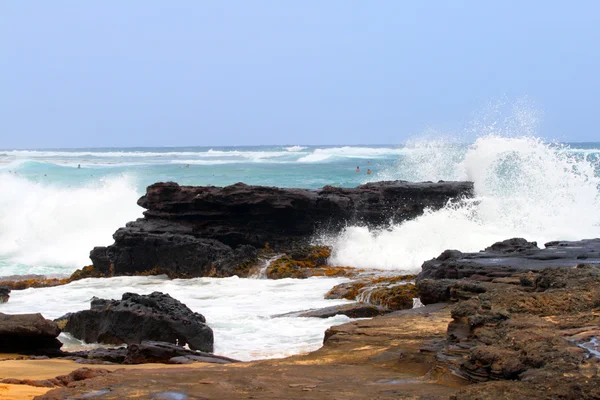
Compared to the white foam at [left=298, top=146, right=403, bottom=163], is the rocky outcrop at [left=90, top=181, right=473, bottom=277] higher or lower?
lower

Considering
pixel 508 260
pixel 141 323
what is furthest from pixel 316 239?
pixel 141 323

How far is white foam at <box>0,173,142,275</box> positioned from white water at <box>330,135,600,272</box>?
7397 mm

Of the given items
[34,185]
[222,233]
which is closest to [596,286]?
[222,233]

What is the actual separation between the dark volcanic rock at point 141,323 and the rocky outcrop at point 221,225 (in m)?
5.43

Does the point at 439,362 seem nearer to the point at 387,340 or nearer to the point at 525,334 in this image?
the point at 525,334

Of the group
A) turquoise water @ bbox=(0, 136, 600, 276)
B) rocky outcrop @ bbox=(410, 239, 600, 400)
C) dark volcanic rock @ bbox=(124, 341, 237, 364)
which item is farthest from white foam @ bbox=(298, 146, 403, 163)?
dark volcanic rock @ bbox=(124, 341, 237, 364)

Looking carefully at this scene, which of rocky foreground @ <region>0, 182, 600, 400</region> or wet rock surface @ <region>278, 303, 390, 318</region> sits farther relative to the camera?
wet rock surface @ <region>278, 303, 390, 318</region>

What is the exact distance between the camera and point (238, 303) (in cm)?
1023

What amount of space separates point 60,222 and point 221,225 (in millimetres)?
8266

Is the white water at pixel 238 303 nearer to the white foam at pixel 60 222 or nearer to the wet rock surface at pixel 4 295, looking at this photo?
the wet rock surface at pixel 4 295

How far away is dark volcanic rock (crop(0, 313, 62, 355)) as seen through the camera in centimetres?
647

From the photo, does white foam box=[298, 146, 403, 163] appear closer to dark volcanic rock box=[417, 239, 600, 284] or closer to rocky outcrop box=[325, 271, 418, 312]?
rocky outcrop box=[325, 271, 418, 312]

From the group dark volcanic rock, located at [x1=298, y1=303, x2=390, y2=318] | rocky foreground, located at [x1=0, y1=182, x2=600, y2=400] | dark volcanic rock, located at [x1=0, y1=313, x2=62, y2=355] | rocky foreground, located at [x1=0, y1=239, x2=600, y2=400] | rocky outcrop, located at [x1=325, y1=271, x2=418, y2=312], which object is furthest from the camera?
rocky outcrop, located at [x1=325, y1=271, x2=418, y2=312]

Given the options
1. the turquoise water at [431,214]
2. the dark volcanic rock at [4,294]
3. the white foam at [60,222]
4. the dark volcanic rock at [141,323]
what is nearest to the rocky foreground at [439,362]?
the dark volcanic rock at [141,323]
